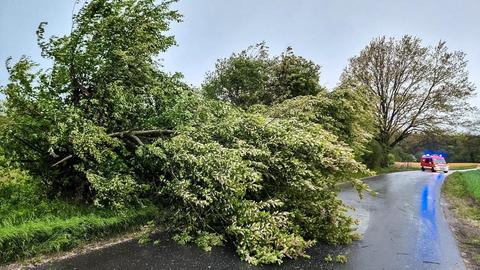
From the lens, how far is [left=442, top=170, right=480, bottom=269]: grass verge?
827 centimetres

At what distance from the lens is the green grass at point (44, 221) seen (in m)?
6.16

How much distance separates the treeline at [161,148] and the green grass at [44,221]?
1.05ft

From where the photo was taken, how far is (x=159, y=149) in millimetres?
7945

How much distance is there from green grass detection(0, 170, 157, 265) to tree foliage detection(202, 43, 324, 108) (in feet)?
46.5

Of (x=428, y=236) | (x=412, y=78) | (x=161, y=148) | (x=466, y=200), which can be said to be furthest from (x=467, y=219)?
(x=412, y=78)

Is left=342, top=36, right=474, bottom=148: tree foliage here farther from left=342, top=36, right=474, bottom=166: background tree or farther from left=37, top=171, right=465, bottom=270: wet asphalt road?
left=37, top=171, right=465, bottom=270: wet asphalt road

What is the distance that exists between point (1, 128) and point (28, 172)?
1180 millimetres

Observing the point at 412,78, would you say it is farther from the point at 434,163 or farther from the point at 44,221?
the point at 44,221

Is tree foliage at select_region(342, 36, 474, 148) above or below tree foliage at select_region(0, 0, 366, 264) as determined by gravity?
above

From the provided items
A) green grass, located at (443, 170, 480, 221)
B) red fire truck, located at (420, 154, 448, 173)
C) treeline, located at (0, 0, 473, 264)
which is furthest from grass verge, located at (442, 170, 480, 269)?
red fire truck, located at (420, 154, 448, 173)

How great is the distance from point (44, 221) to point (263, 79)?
58.2 ft

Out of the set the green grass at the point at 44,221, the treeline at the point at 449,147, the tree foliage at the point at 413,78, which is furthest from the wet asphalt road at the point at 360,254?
the treeline at the point at 449,147

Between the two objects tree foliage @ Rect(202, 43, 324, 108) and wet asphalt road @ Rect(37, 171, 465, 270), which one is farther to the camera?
tree foliage @ Rect(202, 43, 324, 108)

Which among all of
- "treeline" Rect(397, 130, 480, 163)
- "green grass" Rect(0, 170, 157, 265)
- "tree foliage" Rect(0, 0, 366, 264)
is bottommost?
"green grass" Rect(0, 170, 157, 265)
